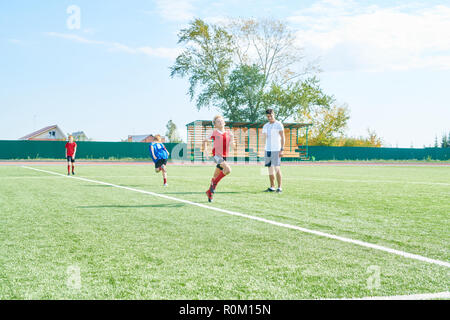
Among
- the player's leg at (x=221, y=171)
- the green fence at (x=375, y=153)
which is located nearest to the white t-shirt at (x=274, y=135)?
the player's leg at (x=221, y=171)

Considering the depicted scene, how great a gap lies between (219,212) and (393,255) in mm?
3410

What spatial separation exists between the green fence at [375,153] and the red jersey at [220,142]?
133 ft

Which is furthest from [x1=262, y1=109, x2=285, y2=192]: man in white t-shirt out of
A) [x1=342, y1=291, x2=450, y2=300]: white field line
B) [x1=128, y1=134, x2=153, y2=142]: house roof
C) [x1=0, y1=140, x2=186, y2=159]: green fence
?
[x1=128, y1=134, x2=153, y2=142]: house roof

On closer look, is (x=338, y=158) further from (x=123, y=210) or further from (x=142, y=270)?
(x=142, y=270)

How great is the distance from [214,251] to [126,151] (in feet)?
141

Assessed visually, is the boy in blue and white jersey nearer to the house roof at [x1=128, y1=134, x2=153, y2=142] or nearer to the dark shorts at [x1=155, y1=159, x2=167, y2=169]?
the dark shorts at [x1=155, y1=159, x2=167, y2=169]

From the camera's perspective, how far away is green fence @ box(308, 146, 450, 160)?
5008cm

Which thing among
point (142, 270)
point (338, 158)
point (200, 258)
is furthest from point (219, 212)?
point (338, 158)

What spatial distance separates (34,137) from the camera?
87.6m

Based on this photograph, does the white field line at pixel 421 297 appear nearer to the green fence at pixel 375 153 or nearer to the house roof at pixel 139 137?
the green fence at pixel 375 153

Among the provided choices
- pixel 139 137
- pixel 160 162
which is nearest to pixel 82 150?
pixel 160 162

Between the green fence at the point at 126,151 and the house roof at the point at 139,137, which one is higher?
the house roof at the point at 139,137

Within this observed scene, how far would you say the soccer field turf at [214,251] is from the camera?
10.4ft

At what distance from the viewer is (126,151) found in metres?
45.8
